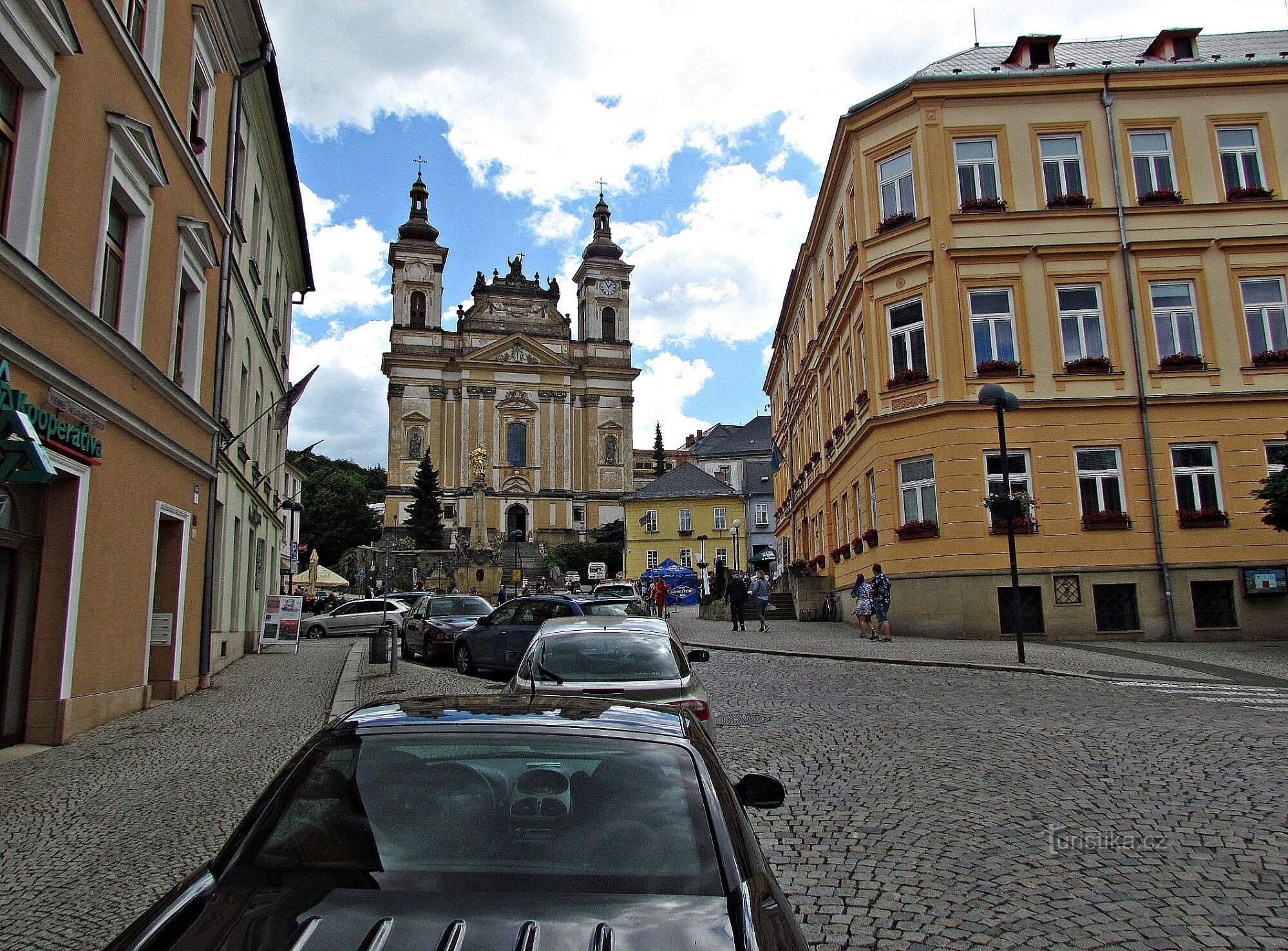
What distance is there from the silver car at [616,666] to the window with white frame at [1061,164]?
19.9 meters

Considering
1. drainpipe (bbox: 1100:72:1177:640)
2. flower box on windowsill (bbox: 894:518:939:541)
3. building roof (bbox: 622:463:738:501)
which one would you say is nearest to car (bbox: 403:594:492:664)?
flower box on windowsill (bbox: 894:518:939:541)

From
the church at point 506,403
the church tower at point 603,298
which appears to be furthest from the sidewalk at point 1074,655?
the church tower at point 603,298

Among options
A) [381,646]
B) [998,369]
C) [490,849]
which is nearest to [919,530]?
[998,369]

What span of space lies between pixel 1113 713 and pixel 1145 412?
46.0 ft

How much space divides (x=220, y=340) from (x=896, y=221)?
1612 cm

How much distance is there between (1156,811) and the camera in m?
6.48

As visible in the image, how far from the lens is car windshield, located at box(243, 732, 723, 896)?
264 centimetres

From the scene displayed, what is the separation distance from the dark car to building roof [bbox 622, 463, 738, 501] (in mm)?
56493

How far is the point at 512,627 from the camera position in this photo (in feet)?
55.6

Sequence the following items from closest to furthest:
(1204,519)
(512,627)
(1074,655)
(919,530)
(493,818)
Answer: (493,818)
(512,627)
(1074,655)
(1204,519)
(919,530)

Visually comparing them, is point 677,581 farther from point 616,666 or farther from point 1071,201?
point 616,666

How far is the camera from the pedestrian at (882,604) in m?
20.7

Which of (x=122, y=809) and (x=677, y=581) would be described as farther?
(x=677, y=581)

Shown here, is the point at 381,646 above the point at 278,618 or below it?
below
